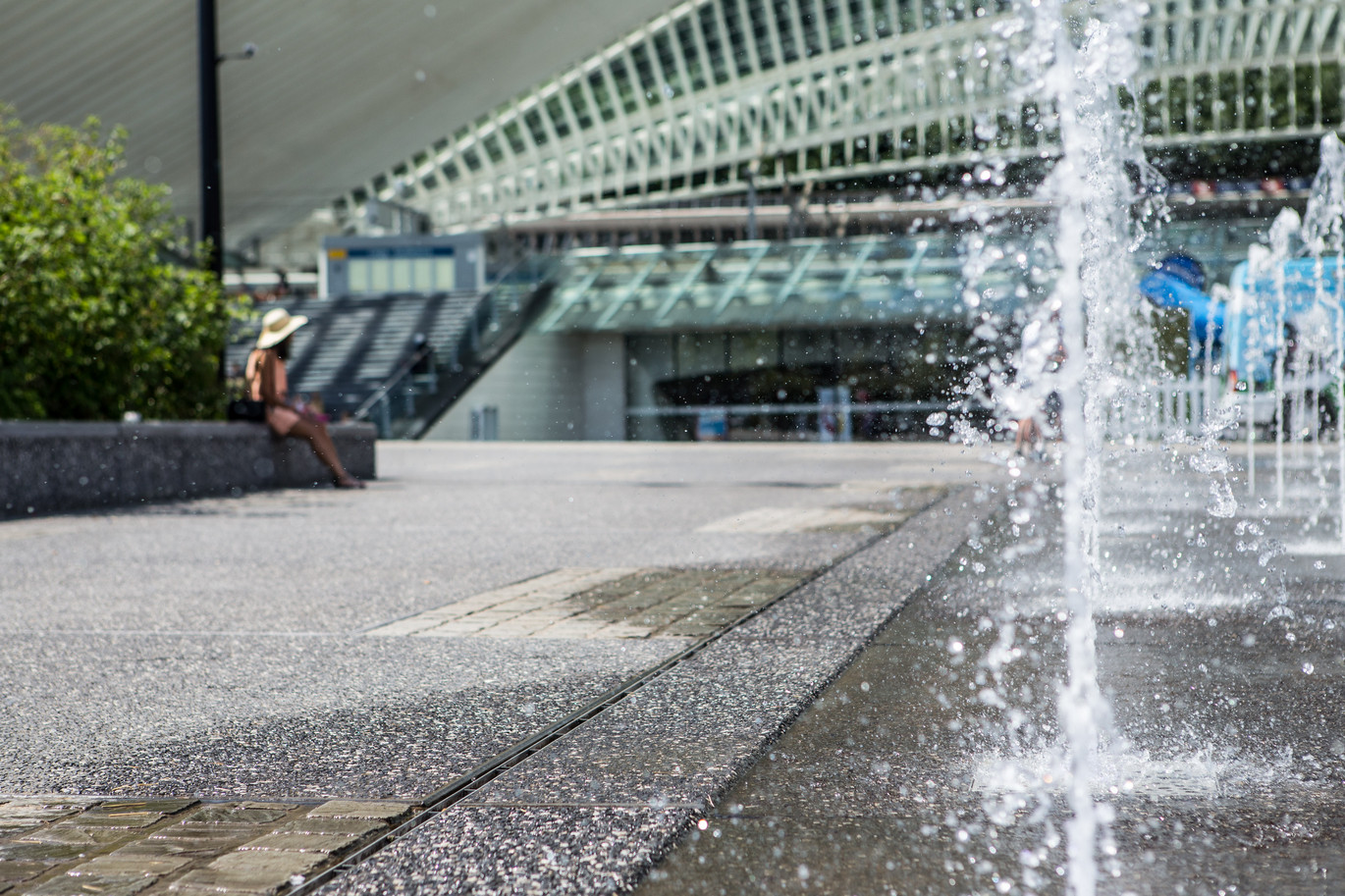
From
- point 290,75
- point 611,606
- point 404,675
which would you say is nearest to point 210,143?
point 611,606

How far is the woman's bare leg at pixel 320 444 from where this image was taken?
13.2m

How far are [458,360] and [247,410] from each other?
19400mm

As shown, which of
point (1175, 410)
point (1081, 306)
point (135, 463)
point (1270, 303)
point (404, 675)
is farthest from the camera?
point (1175, 410)

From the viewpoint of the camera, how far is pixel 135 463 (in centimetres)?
1134

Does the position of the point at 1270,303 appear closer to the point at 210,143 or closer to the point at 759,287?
the point at 210,143

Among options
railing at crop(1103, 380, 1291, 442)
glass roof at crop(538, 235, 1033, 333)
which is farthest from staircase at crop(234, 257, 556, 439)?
railing at crop(1103, 380, 1291, 442)

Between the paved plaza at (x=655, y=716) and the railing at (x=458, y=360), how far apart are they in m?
22.4

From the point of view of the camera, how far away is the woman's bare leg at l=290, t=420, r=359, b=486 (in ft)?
43.3

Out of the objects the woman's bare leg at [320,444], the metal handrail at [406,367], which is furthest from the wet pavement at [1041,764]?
the metal handrail at [406,367]

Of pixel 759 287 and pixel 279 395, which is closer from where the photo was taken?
pixel 279 395

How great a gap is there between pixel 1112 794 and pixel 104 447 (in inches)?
369

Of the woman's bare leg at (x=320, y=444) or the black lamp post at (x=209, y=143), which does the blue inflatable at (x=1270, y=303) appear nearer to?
the woman's bare leg at (x=320, y=444)

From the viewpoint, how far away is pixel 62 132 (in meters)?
13.0

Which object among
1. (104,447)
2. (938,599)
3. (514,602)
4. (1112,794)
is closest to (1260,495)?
(938,599)
